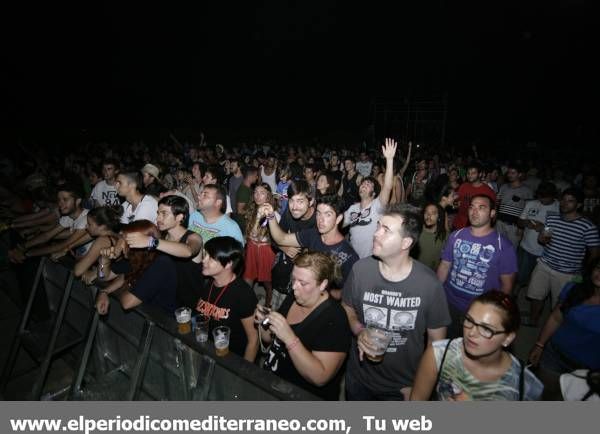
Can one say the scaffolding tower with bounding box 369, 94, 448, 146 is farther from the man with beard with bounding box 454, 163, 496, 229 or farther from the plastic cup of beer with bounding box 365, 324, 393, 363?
the plastic cup of beer with bounding box 365, 324, 393, 363

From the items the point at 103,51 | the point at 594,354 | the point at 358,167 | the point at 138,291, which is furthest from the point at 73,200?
the point at 103,51

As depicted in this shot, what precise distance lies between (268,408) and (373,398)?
36.3 inches

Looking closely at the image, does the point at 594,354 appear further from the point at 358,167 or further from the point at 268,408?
the point at 358,167

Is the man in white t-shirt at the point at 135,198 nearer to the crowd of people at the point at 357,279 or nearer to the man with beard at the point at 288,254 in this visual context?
the crowd of people at the point at 357,279

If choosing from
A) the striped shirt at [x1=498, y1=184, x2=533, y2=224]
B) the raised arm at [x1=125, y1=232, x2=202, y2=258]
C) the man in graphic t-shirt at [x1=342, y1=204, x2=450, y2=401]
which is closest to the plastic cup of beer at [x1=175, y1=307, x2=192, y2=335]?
the raised arm at [x1=125, y1=232, x2=202, y2=258]

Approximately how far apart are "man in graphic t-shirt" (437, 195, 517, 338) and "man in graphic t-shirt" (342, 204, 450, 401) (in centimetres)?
104

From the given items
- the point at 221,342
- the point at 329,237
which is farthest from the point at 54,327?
the point at 329,237

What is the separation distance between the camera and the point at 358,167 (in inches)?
440

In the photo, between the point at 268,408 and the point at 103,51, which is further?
the point at 103,51

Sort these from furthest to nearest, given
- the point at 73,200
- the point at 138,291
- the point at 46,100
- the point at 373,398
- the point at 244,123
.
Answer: the point at 244,123 → the point at 46,100 → the point at 73,200 → the point at 138,291 → the point at 373,398

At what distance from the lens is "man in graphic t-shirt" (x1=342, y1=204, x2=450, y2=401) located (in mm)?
2398

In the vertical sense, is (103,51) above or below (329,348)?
above

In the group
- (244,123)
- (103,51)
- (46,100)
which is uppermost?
(103,51)

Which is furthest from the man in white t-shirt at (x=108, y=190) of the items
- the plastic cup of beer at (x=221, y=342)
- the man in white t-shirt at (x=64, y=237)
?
the plastic cup of beer at (x=221, y=342)
